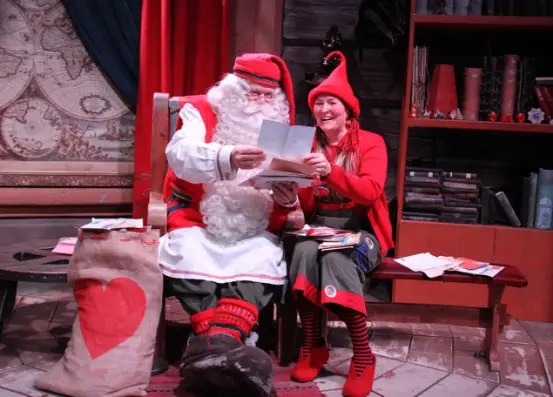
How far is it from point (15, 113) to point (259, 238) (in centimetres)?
198

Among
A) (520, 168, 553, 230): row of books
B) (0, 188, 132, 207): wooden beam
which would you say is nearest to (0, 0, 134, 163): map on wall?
(0, 188, 132, 207): wooden beam

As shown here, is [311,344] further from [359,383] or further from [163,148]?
[163,148]

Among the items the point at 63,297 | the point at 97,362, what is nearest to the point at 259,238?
the point at 97,362

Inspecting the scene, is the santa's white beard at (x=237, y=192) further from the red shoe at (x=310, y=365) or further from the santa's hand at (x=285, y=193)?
the red shoe at (x=310, y=365)

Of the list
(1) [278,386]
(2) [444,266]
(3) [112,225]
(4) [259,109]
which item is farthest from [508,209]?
(3) [112,225]

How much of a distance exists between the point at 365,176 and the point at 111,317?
1.12 meters

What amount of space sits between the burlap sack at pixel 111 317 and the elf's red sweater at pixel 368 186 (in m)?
0.72

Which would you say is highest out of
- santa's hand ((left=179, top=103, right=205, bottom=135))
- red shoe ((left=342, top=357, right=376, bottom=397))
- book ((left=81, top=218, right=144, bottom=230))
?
santa's hand ((left=179, top=103, right=205, bottom=135))

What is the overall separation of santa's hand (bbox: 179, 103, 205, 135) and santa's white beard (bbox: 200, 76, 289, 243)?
0.23 ft

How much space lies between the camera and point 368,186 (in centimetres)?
237

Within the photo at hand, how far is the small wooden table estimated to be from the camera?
2.20m

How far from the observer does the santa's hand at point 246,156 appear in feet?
7.04

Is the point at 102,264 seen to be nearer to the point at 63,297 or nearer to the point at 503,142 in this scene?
the point at 63,297

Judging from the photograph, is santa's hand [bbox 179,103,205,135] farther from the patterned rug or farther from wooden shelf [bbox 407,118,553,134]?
wooden shelf [bbox 407,118,553,134]
